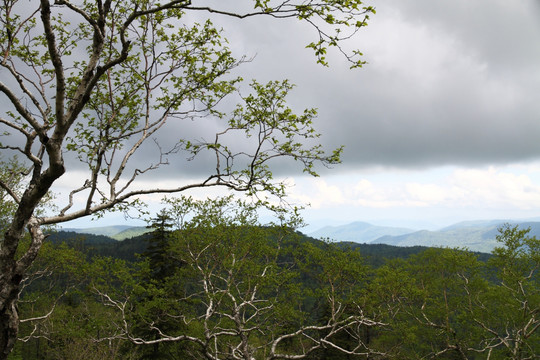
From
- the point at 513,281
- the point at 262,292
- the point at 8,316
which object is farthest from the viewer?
the point at 513,281

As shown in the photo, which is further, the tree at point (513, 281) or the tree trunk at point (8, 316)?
the tree at point (513, 281)

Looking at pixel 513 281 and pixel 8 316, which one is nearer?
pixel 8 316

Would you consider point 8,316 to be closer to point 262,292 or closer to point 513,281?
point 262,292

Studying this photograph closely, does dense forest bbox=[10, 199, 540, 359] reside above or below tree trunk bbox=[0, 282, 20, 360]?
below

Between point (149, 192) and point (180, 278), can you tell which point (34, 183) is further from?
point (180, 278)

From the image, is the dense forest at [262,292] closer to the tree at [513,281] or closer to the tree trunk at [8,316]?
the tree at [513,281]

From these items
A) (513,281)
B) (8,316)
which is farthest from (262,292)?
(513,281)

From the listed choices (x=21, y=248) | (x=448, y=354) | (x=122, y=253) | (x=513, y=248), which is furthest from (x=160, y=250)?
(x=122, y=253)

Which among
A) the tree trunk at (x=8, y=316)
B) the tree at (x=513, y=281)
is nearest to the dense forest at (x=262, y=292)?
the tree at (x=513, y=281)

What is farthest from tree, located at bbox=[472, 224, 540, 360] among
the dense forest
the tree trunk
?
the tree trunk

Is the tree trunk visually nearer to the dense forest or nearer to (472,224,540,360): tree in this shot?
the dense forest

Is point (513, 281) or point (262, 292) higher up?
point (262, 292)

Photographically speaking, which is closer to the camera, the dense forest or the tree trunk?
the tree trunk

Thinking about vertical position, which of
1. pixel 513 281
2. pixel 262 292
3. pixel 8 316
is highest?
pixel 8 316
